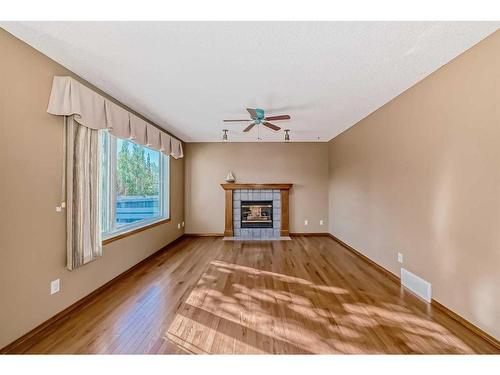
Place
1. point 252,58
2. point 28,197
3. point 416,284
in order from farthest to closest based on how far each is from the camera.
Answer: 1. point 416,284
2. point 252,58
3. point 28,197

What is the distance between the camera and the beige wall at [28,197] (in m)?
1.81

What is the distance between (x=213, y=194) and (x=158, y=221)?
1.76 metres

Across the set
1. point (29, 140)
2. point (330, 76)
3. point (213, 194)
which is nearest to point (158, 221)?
point (213, 194)

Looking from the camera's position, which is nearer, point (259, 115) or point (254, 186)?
point (259, 115)

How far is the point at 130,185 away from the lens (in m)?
3.91

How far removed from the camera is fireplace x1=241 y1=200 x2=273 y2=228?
621 cm

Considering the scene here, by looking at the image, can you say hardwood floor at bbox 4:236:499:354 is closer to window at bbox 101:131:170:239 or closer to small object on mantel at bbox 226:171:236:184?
window at bbox 101:131:170:239

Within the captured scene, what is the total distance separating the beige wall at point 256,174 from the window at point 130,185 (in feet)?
3.52

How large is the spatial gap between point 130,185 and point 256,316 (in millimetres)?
2819

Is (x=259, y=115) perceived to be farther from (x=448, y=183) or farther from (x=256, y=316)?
(x=256, y=316)

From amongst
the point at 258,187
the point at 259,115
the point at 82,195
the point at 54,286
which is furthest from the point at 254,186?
the point at 54,286

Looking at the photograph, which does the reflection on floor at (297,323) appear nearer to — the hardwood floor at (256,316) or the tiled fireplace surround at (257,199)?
the hardwood floor at (256,316)

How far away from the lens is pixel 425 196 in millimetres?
2652
